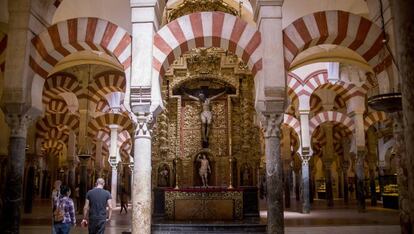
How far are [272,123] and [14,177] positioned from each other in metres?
3.92

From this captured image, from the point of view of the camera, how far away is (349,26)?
20.6 feet

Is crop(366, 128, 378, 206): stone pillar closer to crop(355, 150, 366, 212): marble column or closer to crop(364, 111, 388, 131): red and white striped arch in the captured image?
crop(364, 111, 388, 131): red and white striped arch

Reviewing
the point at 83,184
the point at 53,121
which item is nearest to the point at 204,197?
the point at 83,184

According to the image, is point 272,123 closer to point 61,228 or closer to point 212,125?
point 61,228

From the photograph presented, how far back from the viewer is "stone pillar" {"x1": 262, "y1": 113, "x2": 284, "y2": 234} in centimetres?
582

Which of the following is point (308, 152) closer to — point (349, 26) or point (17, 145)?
point (349, 26)

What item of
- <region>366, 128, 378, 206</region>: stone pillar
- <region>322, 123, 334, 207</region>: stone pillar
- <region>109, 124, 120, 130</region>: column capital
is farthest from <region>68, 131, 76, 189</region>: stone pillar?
<region>366, 128, 378, 206</region>: stone pillar

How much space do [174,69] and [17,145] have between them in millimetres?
6633

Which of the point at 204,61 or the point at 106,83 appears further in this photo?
the point at 204,61

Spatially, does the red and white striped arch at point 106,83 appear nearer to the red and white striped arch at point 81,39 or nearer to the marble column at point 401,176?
the red and white striped arch at point 81,39

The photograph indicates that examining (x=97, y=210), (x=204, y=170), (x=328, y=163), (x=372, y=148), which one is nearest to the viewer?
(x=97, y=210)

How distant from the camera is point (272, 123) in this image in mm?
6090

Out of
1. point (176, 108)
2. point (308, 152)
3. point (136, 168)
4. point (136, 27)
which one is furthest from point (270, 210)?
point (176, 108)

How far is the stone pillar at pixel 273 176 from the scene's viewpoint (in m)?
5.82
